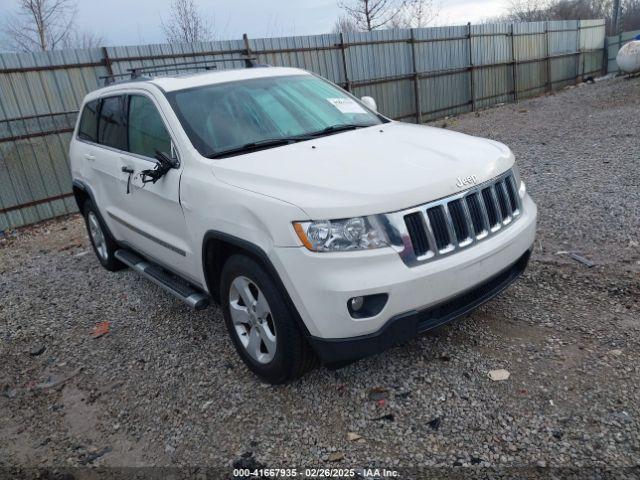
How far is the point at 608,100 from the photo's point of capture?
13594 millimetres

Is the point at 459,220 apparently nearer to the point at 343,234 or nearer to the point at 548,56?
the point at 343,234

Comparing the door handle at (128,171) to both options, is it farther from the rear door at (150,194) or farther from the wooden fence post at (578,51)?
the wooden fence post at (578,51)

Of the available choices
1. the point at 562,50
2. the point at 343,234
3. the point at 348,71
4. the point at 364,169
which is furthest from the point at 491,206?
the point at 562,50

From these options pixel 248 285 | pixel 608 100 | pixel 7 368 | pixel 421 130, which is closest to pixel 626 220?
pixel 421 130

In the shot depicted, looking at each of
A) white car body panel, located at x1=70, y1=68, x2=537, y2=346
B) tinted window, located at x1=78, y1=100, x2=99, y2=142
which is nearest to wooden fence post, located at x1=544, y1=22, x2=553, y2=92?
white car body panel, located at x1=70, y1=68, x2=537, y2=346

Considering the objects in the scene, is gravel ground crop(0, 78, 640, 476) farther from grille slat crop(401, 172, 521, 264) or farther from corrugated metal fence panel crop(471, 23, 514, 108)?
corrugated metal fence panel crop(471, 23, 514, 108)

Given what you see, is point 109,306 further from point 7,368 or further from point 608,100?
point 608,100

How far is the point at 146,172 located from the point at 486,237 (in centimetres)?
225

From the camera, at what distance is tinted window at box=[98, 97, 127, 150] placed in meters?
4.23

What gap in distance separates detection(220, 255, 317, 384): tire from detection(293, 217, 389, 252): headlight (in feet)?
1.21

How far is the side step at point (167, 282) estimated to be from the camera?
3.42m

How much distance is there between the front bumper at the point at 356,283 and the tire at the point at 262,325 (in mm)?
155

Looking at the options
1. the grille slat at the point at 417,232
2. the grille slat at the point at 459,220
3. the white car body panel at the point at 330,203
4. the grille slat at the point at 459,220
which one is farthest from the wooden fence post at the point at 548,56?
the grille slat at the point at 417,232

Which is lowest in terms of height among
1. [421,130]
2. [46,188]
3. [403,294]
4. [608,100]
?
[608,100]
